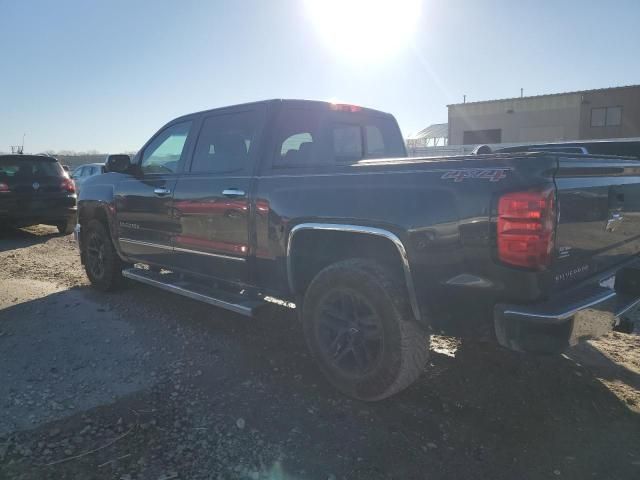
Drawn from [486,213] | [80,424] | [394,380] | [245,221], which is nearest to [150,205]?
[245,221]

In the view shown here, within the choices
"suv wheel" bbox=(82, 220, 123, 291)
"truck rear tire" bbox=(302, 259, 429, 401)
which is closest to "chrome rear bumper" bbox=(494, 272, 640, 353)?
"truck rear tire" bbox=(302, 259, 429, 401)

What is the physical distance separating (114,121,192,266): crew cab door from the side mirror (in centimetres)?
14

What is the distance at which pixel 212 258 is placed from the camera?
4422 millimetres

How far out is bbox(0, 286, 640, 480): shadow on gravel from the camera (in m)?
2.71

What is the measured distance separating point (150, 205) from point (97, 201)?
1.26 m

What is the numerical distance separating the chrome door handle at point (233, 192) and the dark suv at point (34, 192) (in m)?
8.05

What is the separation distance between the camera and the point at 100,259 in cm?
623

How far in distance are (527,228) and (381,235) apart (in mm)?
837

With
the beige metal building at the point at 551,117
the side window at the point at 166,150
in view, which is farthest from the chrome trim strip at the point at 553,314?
the beige metal building at the point at 551,117

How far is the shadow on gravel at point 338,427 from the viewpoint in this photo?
271cm

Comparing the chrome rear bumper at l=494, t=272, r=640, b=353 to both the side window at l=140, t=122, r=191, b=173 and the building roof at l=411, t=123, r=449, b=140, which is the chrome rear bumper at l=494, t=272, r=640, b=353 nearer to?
the side window at l=140, t=122, r=191, b=173

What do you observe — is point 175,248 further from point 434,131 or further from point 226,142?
point 434,131

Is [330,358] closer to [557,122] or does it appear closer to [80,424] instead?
[80,424]

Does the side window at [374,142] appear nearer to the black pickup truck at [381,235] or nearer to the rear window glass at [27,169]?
the black pickup truck at [381,235]
